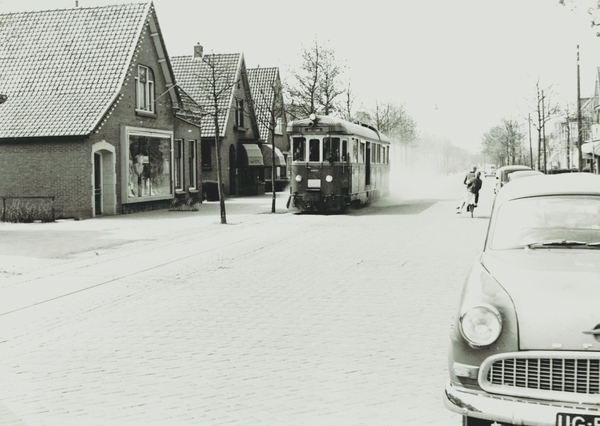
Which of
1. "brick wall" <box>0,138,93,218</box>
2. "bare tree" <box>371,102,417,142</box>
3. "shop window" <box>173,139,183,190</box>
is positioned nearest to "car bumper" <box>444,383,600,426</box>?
"brick wall" <box>0,138,93,218</box>

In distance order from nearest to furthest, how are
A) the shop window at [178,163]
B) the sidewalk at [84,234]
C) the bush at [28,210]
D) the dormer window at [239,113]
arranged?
the sidewalk at [84,234] < the bush at [28,210] < the shop window at [178,163] < the dormer window at [239,113]

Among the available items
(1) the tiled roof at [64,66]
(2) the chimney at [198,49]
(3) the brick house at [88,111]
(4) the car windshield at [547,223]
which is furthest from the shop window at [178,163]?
(4) the car windshield at [547,223]

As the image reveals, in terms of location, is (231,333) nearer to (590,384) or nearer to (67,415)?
(67,415)

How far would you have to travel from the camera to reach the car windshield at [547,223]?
575 centimetres

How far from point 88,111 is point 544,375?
24.8 metres

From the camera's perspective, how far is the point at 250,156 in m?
46.6

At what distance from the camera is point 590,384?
4.38 metres

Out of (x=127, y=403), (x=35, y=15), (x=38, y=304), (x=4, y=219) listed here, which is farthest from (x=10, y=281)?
(x=35, y=15)

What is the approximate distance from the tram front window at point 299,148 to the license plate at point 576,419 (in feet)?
80.2

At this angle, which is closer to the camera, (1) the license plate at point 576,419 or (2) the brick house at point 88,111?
(1) the license plate at point 576,419

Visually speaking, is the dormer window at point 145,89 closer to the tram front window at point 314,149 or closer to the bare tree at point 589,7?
the tram front window at point 314,149

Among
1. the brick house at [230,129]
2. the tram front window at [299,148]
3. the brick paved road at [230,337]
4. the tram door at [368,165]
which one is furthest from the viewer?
the brick house at [230,129]

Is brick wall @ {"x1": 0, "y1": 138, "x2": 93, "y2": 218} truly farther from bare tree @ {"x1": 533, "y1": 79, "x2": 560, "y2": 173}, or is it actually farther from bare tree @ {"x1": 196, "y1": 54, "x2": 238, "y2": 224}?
bare tree @ {"x1": 533, "y1": 79, "x2": 560, "y2": 173}

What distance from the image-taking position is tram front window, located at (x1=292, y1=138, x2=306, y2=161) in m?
28.6
